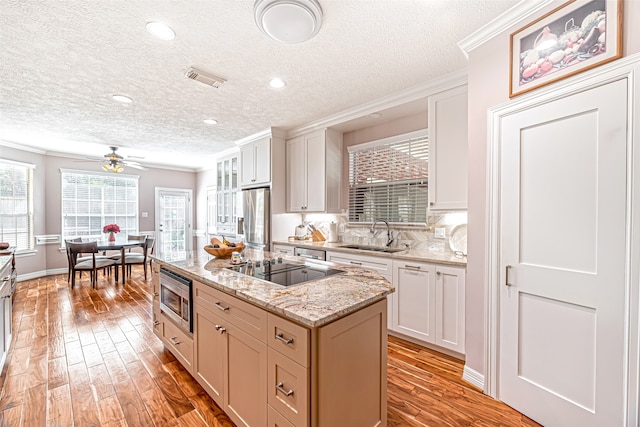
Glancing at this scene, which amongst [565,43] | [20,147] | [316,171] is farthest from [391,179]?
[20,147]

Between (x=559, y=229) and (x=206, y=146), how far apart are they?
5.32 m

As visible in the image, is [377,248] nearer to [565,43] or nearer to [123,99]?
[565,43]

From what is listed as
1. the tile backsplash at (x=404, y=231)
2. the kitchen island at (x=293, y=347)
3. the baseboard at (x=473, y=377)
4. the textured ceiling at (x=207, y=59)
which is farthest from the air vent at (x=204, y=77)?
the baseboard at (x=473, y=377)

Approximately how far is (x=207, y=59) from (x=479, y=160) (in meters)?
2.30

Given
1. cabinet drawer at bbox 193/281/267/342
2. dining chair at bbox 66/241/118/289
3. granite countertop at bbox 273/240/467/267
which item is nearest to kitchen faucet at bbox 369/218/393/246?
granite countertop at bbox 273/240/467/267

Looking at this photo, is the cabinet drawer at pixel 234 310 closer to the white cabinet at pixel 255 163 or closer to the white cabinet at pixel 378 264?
the white cabinet at pixel 378 264

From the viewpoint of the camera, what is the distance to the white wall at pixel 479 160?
1.90m

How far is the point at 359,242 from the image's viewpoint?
12.6 feet

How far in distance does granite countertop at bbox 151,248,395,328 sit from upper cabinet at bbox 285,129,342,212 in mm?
1923

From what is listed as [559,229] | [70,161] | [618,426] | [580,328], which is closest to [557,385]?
[618,426]

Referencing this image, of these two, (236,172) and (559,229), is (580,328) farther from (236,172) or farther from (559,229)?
(236,172)

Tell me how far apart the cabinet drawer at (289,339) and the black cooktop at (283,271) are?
354mm

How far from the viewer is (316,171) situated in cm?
397

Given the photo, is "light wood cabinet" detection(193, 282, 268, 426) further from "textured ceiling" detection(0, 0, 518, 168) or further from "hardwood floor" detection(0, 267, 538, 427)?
"textured ceiling" detection(0, 0, 518, 168)
